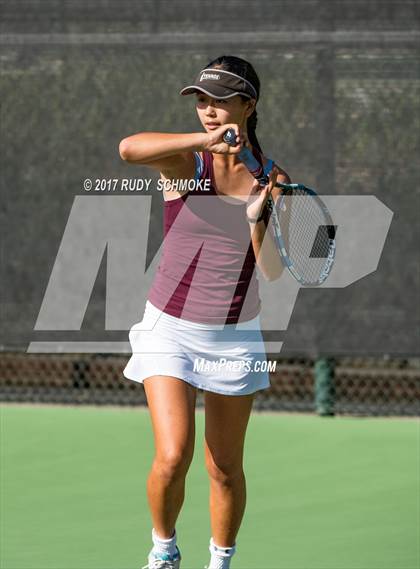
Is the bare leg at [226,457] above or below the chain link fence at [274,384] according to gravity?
below

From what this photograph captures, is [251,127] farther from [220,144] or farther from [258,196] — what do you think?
[220,144]

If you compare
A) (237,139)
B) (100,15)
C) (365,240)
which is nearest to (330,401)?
(365,240)

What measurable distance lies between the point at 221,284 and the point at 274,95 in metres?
4.16

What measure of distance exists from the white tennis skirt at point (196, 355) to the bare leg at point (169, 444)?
1.8 inches

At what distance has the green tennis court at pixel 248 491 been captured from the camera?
577cm

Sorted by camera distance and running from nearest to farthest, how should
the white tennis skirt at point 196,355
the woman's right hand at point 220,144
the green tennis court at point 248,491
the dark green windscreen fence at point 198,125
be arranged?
the woman's right hand at point 220,144
the white tennis skirt at point 196,355
the green tennis court at point 248,491
the dark green windscreen fence at point 198,125

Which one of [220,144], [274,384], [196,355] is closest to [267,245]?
[196,355]

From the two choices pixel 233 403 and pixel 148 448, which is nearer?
pixel 233 403

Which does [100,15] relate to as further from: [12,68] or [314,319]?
[314,319]

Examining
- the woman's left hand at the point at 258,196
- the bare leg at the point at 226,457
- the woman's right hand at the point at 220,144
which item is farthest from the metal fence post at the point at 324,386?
the woman's right hand at the point at 220,144

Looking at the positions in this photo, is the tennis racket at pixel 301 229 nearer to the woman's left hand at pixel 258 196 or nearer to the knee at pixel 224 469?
the woman's left hand at pixel 258 196

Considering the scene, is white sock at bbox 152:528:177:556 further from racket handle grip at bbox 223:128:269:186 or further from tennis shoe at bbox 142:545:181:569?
racket handle grip at bbox 223:128:269:186

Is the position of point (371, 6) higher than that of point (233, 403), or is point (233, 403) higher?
point (371, 6)

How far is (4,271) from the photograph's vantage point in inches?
361
